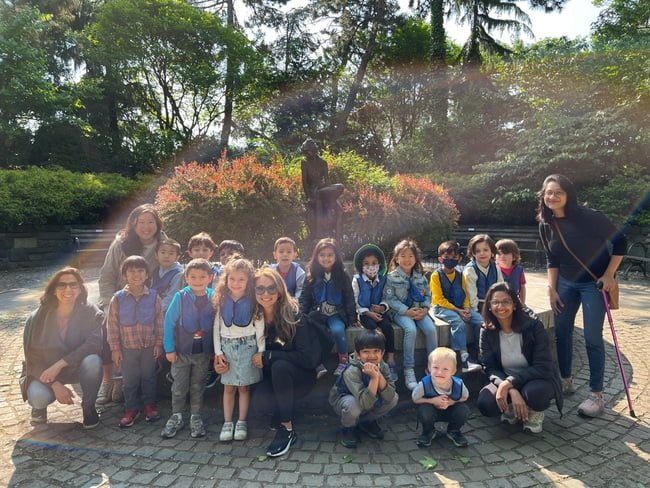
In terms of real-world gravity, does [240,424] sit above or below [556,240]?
below

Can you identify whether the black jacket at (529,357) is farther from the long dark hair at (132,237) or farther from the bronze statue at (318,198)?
the bronze statue at (318,198)

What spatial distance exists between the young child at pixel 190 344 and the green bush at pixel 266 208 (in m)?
3.48

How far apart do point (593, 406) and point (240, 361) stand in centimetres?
275

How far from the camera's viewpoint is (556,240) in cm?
333

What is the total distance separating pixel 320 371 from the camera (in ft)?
10.4

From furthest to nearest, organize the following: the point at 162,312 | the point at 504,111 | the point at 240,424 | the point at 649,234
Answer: the point at 504,111 → the point at 649,234 → the point at 162,312 → the point at 240,424

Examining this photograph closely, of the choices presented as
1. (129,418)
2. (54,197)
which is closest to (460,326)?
(129,418)

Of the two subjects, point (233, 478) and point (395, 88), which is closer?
point (233, 478)

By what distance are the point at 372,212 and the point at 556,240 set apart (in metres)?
4.18

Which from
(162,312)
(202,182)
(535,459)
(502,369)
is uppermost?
(202,182)

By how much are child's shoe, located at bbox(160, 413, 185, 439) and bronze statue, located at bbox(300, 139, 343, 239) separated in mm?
3737

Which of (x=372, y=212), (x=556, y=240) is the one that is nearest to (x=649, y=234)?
(x=372, y=212)

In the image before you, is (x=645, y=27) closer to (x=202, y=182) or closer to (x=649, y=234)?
(x=649, y=234)

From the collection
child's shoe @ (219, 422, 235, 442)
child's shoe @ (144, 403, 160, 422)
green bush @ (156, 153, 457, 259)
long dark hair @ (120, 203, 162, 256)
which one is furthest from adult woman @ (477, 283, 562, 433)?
green bush @ (156, 153, 457, 259)
